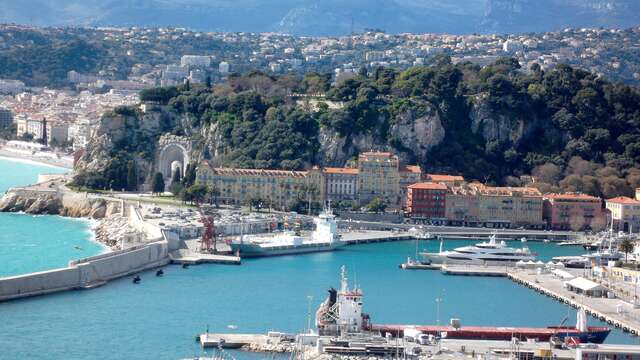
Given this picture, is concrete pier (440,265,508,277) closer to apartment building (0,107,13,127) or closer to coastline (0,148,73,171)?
coastline (0,148,73,171)

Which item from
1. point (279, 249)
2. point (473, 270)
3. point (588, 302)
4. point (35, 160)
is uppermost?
point (35, 160)

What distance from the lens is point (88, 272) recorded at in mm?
43719

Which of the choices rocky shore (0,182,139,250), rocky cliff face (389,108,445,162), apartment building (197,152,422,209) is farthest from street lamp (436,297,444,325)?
rocky cliff face (389,108,445,162)

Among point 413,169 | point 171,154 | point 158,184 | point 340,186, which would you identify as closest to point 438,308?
point 340,186

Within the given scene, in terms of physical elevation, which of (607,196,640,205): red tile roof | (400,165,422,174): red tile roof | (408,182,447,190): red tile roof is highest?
(400,165,422,174): red tile roof

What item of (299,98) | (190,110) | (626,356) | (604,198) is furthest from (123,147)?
(626,356)

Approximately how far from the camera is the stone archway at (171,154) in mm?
71062

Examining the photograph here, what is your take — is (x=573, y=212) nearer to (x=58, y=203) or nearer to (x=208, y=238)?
(x=208, y=238)

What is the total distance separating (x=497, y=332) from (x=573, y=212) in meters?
29.4

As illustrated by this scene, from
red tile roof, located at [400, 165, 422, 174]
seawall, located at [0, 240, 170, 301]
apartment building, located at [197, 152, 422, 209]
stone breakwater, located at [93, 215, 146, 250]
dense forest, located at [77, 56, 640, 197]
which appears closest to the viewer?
seawall, located at [0, 240, 170, 301]

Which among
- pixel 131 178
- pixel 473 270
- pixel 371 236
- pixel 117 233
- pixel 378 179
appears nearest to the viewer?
pixel 473 270

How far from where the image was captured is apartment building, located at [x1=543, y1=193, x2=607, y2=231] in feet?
211

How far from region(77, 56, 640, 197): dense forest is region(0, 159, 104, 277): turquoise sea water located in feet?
33.0

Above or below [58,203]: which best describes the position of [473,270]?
below
